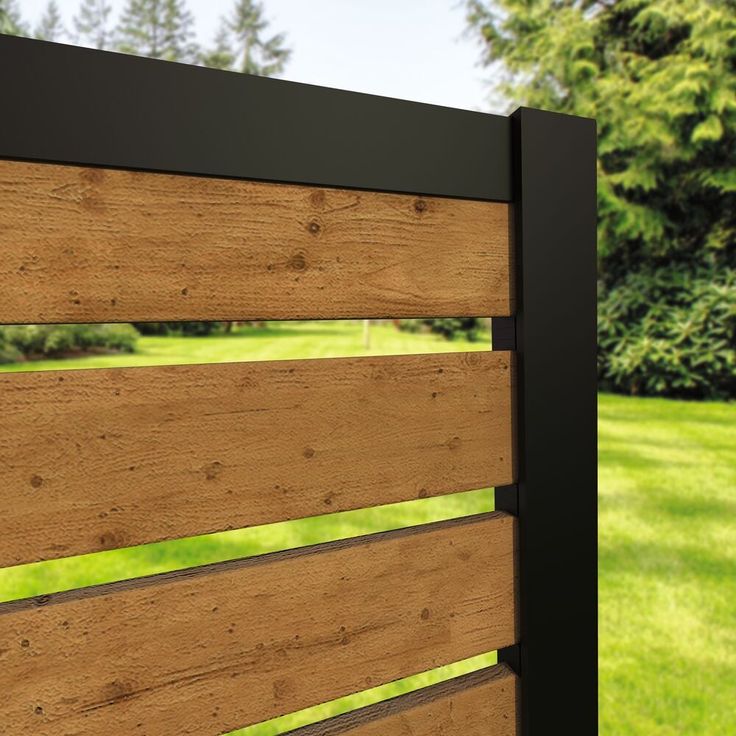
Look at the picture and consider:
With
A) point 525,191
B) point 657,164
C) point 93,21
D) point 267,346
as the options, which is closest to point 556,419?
point 525,191

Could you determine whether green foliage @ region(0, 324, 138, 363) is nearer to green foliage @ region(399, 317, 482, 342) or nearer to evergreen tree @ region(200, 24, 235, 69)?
green foliage @ region(399, 317, 482, 342)

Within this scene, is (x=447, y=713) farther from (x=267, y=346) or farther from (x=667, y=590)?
(x=267, y=346)

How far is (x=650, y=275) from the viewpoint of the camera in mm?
9281

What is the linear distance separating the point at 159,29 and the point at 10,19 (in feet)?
18.3

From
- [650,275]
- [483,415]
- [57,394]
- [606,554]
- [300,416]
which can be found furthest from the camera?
[650,275]

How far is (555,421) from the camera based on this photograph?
101 cm

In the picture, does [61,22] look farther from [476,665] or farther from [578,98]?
[476,665]

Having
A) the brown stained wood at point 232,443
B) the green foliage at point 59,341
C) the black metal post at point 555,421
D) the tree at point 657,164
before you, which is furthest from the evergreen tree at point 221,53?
the brown stained wood at point 232,443

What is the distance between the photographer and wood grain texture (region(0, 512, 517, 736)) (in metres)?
0.69

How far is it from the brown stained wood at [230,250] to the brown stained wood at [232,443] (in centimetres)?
Answer: 8

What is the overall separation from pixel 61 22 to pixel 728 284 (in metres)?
13.9

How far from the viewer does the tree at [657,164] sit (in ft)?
27.9

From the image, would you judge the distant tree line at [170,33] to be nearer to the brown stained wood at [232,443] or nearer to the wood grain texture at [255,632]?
the brown stained wood at [232,443]

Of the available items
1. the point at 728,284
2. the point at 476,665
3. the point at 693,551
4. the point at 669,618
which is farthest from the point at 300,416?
the point at 728,284
